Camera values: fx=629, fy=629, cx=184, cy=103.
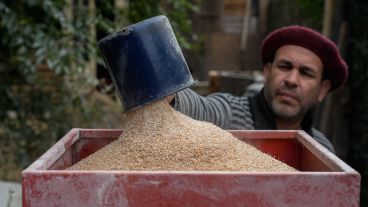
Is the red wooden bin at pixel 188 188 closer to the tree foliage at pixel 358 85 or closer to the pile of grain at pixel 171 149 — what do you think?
the pile of grain at pixel 171 149

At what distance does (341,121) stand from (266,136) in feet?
12.6

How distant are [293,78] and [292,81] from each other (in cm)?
1

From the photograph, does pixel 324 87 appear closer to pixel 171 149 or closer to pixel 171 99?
pixel 171 99

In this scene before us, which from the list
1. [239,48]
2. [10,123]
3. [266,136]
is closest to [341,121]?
[10,123]

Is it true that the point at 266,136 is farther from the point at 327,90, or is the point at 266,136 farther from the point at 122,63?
the point at 327,90

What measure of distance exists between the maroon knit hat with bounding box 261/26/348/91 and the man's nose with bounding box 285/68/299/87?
118mm

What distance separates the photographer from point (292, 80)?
2.67 m

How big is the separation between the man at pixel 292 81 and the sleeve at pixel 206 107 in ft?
0.08

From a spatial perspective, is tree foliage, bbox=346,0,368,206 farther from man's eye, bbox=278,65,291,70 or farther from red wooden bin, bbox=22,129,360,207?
red wooden bin, bbox=22,129,360,207

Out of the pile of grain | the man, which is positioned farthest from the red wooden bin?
the man

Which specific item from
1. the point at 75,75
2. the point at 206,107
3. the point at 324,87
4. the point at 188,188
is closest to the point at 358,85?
the point at 75,75

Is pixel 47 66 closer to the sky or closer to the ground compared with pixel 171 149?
closer to the ground

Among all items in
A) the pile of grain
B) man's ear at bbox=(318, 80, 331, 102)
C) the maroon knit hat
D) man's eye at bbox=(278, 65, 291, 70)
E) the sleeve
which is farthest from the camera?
man's ear at bbox=(318, 80, 331, 102)

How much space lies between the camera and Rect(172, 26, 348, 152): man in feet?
8.52
